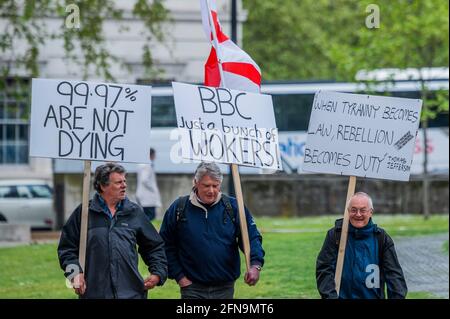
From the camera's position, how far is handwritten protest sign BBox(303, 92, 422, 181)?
939 centimetres

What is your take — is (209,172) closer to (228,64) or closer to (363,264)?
(363,264)

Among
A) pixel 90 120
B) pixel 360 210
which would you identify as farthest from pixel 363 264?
pixel 90 120

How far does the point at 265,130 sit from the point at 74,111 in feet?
4.66

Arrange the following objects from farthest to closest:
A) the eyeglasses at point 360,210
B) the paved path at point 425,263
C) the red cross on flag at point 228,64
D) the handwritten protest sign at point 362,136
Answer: the paved path at point 425,263
the red cross on flag at point 228,64
the handwritten protest sign at point 362,136
the eyeglasses at point 360,210

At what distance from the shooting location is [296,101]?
3912 centimetres

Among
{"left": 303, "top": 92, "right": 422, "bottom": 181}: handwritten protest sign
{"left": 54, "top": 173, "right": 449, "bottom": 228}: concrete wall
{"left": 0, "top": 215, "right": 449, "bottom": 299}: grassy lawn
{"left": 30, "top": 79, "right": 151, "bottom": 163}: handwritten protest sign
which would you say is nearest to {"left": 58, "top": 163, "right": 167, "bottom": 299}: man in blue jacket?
{"left": 30, "top": 79, "right": 151, "bottom": 163}: handwritten protest sign

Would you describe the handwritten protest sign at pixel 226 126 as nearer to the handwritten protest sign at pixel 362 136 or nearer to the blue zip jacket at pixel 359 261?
the handwritten protest sign at pixel 362 136

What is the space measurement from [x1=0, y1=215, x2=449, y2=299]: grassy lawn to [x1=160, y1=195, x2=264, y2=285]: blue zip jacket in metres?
5.26

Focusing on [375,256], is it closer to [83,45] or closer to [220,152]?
[220,152]

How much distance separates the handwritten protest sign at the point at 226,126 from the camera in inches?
356

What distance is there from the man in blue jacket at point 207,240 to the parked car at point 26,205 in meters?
22.2

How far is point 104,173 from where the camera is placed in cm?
868

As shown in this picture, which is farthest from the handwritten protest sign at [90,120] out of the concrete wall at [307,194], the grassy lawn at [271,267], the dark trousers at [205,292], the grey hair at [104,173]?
the concrete wall at [307,194]

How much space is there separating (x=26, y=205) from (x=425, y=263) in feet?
49.3
